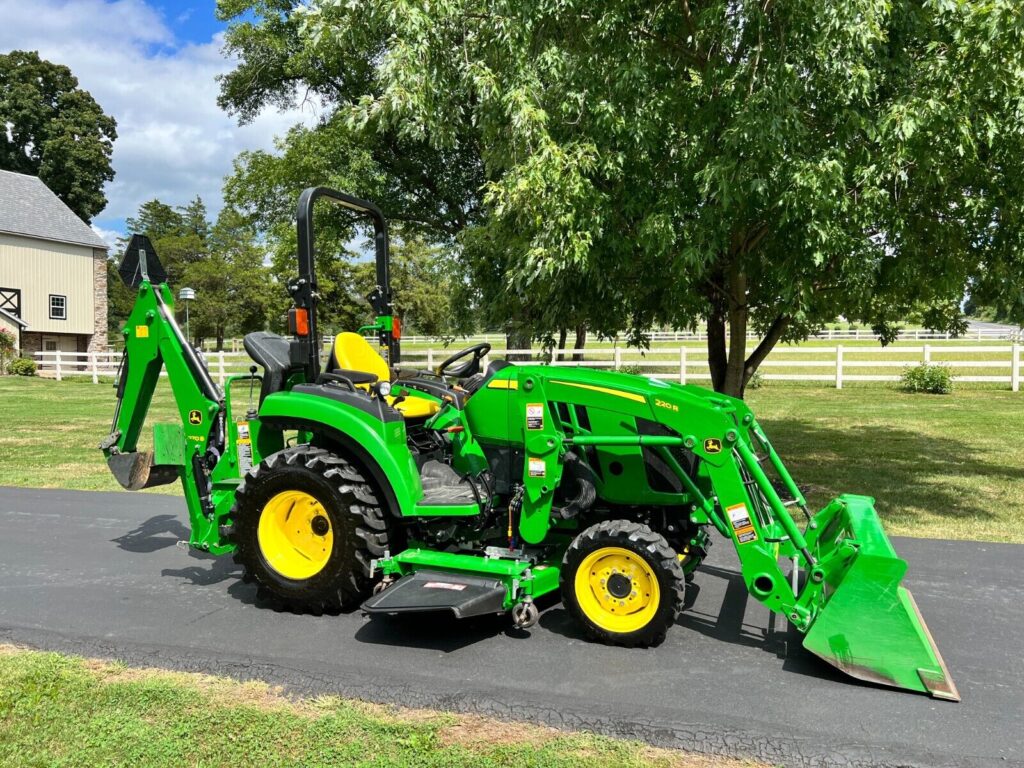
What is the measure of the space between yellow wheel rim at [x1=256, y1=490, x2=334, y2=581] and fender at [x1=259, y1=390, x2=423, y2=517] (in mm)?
406

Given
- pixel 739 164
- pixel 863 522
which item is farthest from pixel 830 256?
pixel 863 522

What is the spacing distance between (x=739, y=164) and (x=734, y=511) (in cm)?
330

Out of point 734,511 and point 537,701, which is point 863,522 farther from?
point 537,701

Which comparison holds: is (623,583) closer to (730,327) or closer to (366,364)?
(366,364)

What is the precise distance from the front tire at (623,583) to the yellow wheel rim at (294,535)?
147cm

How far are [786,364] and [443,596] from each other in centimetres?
1789

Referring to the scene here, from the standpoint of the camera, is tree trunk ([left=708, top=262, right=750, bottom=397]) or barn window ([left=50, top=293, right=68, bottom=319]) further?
barn window ([left=50, top=293, right=68, bottom=319])

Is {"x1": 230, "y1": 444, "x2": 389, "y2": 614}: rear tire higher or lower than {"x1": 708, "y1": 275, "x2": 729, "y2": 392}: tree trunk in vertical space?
lower

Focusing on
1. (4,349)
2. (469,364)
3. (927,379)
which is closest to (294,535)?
(469,364)

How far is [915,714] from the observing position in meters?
3.25

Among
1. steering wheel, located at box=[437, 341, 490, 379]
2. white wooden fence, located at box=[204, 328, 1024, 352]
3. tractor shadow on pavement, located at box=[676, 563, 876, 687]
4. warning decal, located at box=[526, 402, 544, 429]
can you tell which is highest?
white wooden fence, located at box=[204, 328, 1024, 352]

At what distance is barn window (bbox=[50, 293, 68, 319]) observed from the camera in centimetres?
3612

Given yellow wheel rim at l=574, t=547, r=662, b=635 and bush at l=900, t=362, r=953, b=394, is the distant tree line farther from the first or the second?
yellow wheel rim at l=574, t=547, r=662, b=635

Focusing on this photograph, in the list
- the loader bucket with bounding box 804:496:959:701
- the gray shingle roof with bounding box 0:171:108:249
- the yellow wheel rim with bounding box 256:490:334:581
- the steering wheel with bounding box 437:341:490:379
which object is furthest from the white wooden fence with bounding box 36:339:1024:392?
the loader bucket with bounding box 804:496:959:701
